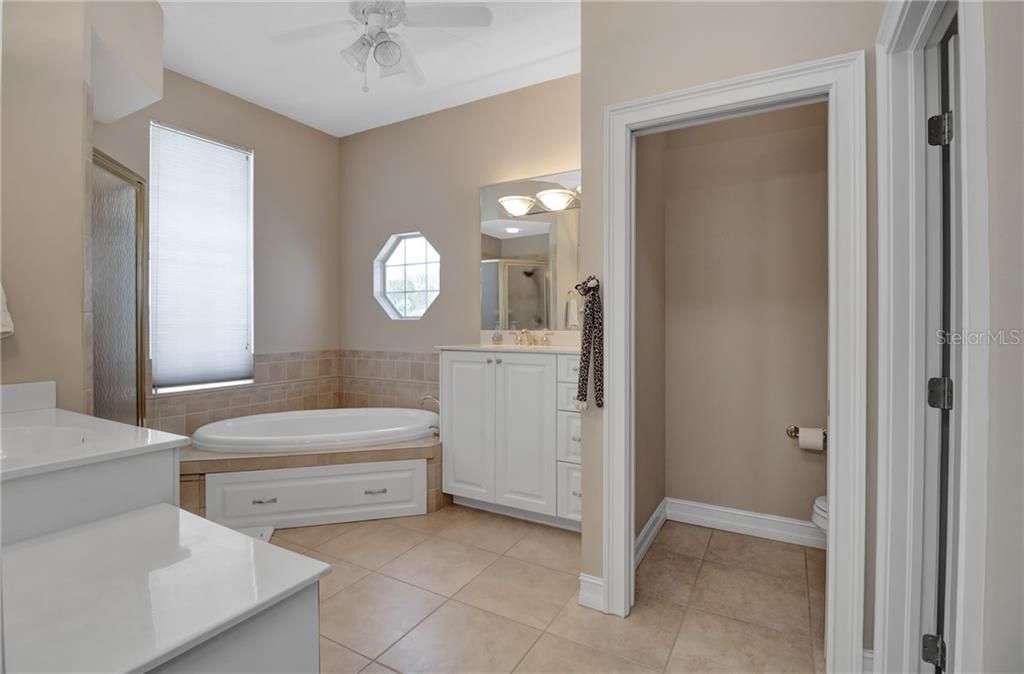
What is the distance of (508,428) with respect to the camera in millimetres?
2969

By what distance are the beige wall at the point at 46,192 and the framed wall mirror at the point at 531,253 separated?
2223mm

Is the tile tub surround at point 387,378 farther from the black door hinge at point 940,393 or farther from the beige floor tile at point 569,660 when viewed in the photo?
the black door hinge at point 940,393

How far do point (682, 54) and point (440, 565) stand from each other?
2432mm

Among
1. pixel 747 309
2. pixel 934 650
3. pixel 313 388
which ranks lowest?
pixel 934 650

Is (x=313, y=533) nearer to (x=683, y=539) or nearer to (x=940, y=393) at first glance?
(x=683, y=539)

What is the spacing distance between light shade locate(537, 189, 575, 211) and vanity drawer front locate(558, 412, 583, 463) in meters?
1.37

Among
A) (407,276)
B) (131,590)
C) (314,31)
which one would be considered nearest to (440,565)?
(131,590)

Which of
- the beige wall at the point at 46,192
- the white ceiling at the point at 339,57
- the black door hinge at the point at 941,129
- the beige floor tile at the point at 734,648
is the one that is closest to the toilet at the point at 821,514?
the beige floor tile at the point at 734,648

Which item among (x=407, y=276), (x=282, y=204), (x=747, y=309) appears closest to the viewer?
(x=747, y=309)

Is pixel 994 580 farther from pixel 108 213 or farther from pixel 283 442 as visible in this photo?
pixel 108 213

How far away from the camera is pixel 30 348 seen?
195cm

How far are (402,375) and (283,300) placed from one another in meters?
1.07

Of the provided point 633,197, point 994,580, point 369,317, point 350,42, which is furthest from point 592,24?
point 369,317

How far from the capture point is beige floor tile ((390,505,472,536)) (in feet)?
9.62
